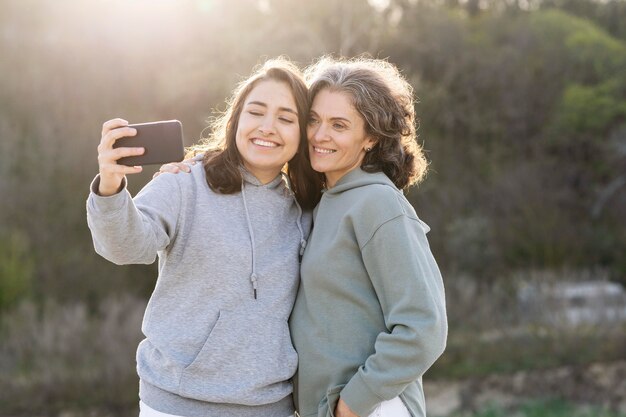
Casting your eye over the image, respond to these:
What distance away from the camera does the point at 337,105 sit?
2443mm

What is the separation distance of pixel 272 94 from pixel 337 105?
204mm

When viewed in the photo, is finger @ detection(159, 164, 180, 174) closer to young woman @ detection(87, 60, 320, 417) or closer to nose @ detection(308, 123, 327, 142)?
young woman @ detection(87, 60, 320, 417)

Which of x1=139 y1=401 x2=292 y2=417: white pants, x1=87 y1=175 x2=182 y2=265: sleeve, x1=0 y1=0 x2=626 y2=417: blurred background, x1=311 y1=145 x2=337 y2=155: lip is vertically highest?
x1=311 y1=145 x2=337 y2=155: lip

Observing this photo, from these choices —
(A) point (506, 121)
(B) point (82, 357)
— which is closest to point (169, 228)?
(B) point (82, 357)

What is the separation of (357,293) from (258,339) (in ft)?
1.03

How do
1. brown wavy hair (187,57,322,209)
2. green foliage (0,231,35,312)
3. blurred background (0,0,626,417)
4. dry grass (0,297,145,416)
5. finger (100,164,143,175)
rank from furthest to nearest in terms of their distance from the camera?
green foliage (0,231,35,312)
blurred background (0,0,626,417)
dry grass (0,297,145,416)
brown wavy hair (187,57,322,209)
finger (100,164,143,175)

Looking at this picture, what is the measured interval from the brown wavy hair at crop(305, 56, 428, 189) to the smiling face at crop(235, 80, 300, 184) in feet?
0.35

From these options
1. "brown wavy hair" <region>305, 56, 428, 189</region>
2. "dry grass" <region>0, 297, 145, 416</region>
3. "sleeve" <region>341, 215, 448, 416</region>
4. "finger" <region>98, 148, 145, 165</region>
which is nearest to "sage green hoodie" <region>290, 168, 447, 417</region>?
"sleeve" <region>341, 215, 448, 416</region>

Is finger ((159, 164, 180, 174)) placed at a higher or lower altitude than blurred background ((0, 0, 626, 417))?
higher

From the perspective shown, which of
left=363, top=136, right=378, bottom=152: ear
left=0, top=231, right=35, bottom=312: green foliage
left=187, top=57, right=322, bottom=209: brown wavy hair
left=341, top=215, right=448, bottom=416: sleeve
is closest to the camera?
left=341, top=215, right=448, bottom=416: sleeve

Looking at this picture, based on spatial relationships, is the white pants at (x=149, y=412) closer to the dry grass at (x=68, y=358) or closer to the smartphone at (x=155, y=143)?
the smartphone at (x=155, y=143)

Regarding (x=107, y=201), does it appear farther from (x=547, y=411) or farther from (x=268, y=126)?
(x=547, y=411)

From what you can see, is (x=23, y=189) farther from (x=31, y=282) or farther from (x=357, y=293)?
(x=357, y=293)

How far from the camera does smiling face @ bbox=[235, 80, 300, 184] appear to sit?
2.42 meters
